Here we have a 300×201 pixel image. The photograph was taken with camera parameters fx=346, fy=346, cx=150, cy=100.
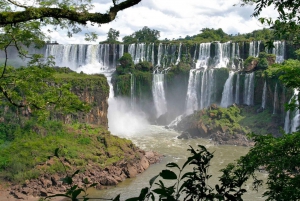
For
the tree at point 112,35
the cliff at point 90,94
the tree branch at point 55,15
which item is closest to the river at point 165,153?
the cliff at point 90,94

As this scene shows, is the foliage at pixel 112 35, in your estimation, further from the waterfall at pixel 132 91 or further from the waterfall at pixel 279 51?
the waterfall at pixel 279 51

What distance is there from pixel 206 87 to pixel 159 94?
17.3 feet

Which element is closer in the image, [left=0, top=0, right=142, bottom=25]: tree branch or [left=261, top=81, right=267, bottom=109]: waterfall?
[left=0, top=0, right=142, bottom=25]: tree branch

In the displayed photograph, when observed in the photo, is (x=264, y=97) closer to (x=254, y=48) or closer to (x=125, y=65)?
(x=254, y=48)

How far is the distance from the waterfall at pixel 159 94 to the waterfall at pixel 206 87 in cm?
424

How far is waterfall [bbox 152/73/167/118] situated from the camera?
3762cm

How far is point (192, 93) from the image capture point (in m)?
36.8

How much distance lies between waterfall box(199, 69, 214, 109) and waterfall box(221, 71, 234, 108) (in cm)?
146

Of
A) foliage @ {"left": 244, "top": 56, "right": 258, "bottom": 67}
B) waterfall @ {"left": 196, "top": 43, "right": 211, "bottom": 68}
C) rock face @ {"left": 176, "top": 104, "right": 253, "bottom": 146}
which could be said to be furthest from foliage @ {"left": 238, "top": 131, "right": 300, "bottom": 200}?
waterfall @ {"left": 196, "top": 43, "right": 211, "bottom": 68}

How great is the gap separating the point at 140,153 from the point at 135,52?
2109cm

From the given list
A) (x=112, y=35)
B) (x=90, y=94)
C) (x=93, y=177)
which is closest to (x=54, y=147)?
(x=93, y=177)

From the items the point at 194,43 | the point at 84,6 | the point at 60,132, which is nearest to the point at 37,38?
the point at 84,6

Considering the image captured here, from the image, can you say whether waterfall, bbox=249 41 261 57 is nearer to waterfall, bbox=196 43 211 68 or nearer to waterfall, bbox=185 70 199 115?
waterfall, bbox=196 43 211 68

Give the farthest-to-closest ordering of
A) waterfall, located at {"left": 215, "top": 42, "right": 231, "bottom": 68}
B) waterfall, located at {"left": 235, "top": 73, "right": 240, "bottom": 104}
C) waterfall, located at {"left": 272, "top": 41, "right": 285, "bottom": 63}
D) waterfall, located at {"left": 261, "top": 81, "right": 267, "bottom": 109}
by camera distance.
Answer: waterfall, located at {"left": 215, "top": 42, "right": 231, "bottom": 68} < waterfall, located at {"left": 272, "top": 41, "right": 285, "bottom": 63} < waterfall, located at {"left": 235, "top": 73, "right": 240, "bottom": 104} < waterfall, located at {"left": 261, "top": 81, "right": 267, "bottom": 109}
